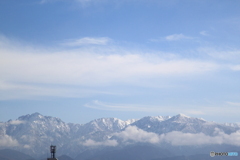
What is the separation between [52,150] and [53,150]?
0.53 m

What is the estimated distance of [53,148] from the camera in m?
162

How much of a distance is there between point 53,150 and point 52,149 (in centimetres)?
67

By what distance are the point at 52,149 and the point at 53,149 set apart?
62 cm

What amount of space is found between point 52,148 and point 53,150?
176cm

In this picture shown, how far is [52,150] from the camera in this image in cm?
15912

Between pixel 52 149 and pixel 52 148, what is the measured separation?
1.78m

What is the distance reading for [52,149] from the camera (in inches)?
6270

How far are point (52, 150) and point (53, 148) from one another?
2532 millimetres

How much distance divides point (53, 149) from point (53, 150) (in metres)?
0.47

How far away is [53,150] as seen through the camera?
160 meters

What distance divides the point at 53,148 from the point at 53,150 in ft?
7.26

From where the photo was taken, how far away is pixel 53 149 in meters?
160
